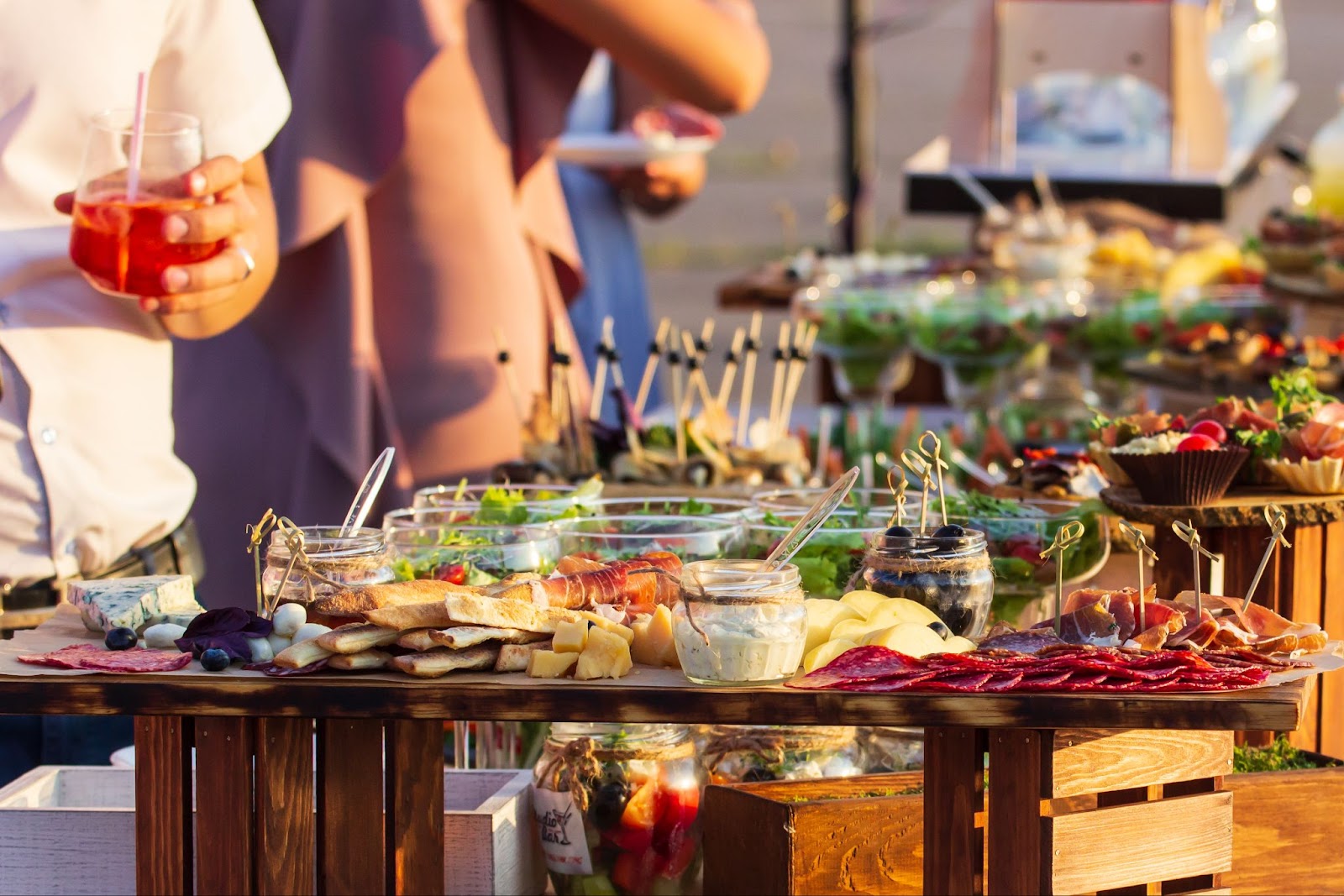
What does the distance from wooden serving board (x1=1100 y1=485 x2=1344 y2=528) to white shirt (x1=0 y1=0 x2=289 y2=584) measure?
4.20ft

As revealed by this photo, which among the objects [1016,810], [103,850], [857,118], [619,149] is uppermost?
[857,118]

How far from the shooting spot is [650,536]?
209 centimetres

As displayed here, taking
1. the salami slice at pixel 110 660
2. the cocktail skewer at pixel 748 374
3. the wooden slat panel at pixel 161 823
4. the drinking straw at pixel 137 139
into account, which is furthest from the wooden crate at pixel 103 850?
the cocktail skewer at pixel 748 374

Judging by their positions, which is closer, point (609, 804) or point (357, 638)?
point (357, 638)

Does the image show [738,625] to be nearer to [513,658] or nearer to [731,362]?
[513,658]

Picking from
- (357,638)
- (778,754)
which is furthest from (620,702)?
(778,754)

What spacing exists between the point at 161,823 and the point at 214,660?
7.6 inches

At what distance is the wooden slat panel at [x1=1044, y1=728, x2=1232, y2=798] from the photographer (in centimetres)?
167

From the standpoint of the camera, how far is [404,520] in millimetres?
2230

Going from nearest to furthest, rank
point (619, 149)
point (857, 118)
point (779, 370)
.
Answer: point (779, 370), point (619, 149), point (857, 118)

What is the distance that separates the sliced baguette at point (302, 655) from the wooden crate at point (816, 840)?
1.66 feet

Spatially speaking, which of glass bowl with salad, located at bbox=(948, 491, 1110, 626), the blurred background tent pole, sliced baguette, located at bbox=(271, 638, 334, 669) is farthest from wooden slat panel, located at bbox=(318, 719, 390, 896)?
the blurred background tent pole

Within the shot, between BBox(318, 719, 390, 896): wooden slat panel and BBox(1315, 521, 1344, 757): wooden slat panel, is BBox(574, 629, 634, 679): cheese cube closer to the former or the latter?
BBox(318, 719, 390, 896): wooden slat panel

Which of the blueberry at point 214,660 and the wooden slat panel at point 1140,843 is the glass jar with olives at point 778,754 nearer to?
the wooden slat panel at point 1140,843
